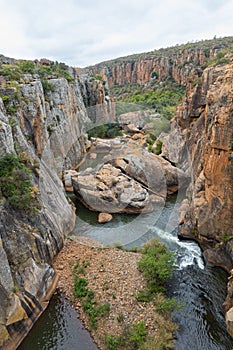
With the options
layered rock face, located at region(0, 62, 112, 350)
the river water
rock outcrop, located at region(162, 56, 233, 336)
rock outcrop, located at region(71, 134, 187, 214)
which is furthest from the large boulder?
rock outcrop, located at region(162, 56, 233, 336)

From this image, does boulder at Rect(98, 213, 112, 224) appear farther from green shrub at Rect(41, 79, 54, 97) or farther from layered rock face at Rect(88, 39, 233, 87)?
layered rock face at Rect(88, 39, 233, 87)

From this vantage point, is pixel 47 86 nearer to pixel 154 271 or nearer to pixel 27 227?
pixel 27 227

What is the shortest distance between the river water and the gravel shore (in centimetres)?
86

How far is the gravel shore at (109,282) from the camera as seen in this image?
1262 centimetres

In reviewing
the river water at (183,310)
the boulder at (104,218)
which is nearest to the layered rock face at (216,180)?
the river water at (183,310)

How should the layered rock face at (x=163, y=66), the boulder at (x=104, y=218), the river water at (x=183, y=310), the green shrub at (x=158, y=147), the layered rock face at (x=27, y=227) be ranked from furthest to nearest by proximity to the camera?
the layered rock face at (x=163, y=66) → the green shrub at (x=158, y=147) → the boulder at (x=104, y=218) → the river water at (x=183, y=310) → the layered rock face at (x=27, y=227)

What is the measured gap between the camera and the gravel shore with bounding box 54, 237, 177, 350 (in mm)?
12617

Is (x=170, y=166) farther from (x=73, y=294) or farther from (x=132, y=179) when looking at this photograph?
(x=73, y=294)

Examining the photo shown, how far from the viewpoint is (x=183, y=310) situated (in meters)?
13.6

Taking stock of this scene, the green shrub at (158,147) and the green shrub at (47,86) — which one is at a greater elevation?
the green shrub at (47,86)

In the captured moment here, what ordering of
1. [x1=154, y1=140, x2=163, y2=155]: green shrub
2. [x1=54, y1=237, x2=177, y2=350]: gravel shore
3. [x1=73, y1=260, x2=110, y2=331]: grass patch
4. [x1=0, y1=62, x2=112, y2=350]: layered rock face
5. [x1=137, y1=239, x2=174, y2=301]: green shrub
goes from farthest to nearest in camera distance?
[x1=154, y1=140, x2=163, y2=155]: green shrub → [x1=137, y1=239, x2=174, y2=301]: green shrub → [x1=73, y1=260, x2=110, y2=331]: grass patch → [x1=54, y1=237, x2=177, y2=350]: gravel shore → [x1=0, y1=62, x2=112, y2=350]: layered rock face

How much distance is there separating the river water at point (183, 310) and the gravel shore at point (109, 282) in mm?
864

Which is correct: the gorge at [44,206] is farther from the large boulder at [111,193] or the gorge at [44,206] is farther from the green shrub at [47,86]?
the large boulder at [111,193]

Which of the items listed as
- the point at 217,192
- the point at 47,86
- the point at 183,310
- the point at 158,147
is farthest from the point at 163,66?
the point at 183,310
